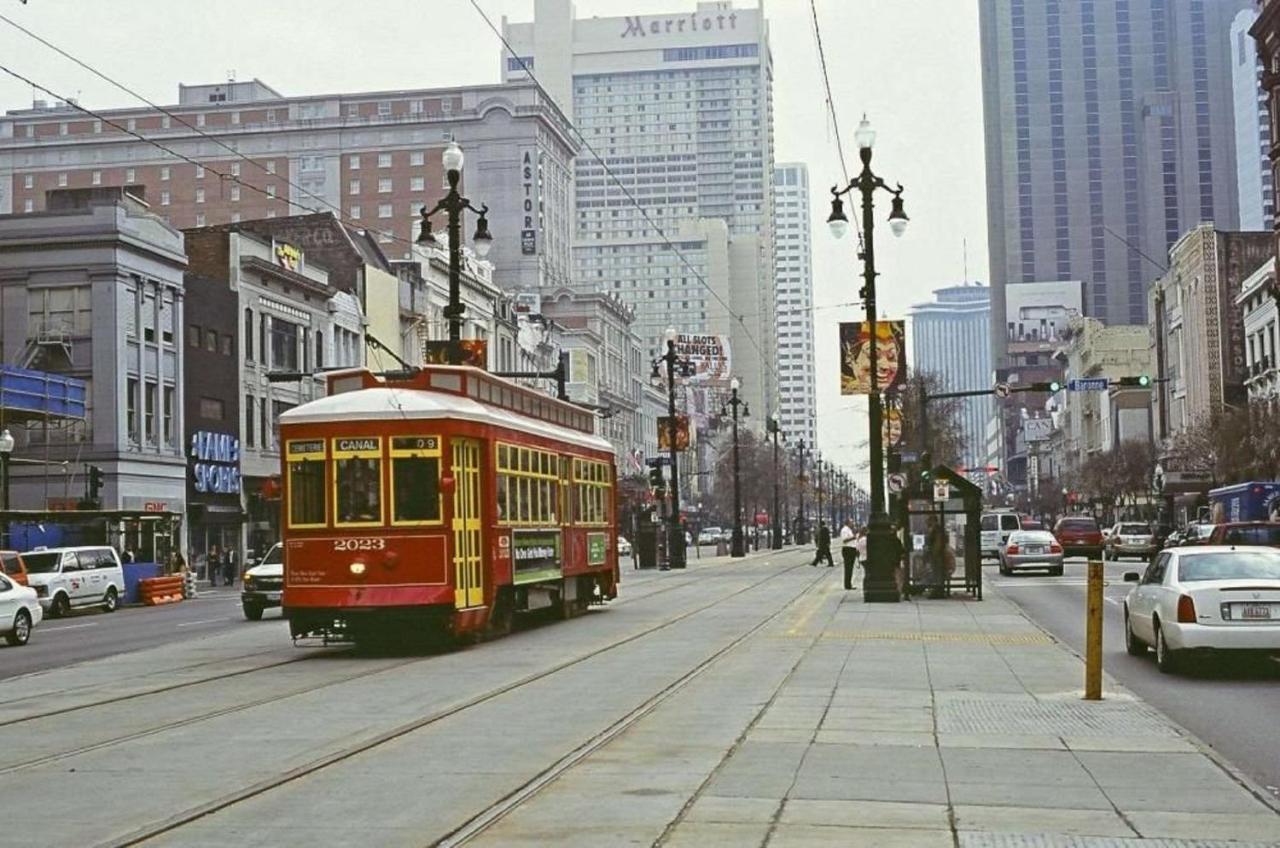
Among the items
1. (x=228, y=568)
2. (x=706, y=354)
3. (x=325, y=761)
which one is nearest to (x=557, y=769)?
(x=325, y=761)

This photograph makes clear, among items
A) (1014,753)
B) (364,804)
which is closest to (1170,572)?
(1014,753)

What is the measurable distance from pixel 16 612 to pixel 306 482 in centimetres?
964

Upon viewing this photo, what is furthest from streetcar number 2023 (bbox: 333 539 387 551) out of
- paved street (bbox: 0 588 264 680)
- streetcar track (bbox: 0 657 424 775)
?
paved street (bbox: 0 588 264 680)

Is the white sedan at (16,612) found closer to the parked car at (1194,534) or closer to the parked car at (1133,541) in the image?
the parked car at (1194,534)

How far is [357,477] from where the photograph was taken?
72.6 ft

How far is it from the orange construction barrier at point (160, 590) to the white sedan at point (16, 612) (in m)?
18.1

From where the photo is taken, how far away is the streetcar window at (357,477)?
72.3 feet

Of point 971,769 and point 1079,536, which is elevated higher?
point 1079,536

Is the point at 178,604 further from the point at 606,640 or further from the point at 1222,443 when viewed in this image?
the point at 1222,443

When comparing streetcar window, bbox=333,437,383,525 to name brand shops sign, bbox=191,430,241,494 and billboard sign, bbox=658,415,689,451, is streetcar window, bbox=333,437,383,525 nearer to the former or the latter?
billboard sign, bbox=658,415,689,451

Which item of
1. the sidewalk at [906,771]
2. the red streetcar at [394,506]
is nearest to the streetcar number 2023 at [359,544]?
the red streetcar at [394,506]

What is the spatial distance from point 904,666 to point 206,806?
11.1 m

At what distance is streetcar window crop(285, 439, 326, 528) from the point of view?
22.1 metres

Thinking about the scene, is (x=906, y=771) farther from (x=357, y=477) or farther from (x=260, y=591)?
(x=260, y=591)
